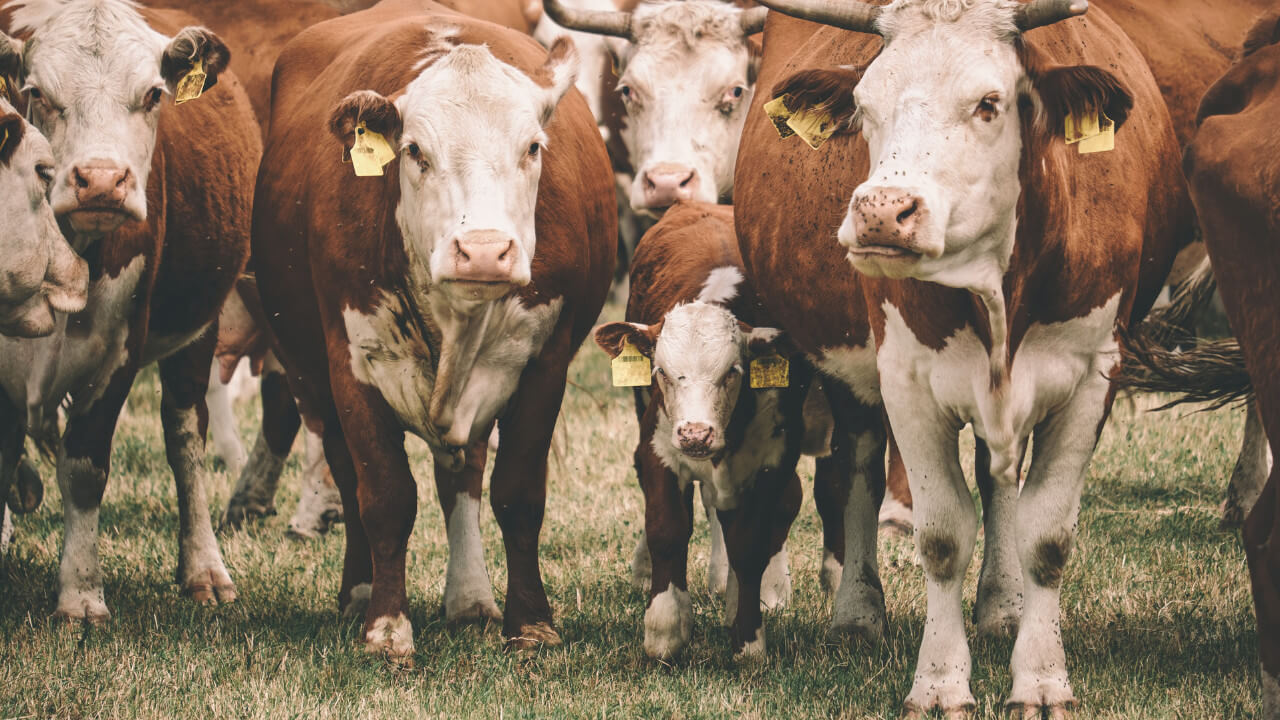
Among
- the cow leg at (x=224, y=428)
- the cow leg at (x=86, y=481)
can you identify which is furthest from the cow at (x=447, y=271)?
the cow leg at (x=224, y=428)

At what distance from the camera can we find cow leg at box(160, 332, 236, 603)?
665 centimetres

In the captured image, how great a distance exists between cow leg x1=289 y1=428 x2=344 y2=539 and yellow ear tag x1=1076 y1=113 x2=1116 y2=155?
4.51m

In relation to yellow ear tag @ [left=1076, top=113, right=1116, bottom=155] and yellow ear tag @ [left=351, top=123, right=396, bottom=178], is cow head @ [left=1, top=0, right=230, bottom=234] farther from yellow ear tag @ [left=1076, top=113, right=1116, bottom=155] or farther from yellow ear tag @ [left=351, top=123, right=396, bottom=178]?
yellow ear tag @ [left=1076, top=113, right=1116, bottom=155]

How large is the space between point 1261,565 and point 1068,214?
3.57 ft

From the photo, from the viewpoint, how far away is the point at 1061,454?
4.62 m

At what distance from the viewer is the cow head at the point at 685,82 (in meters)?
7.95

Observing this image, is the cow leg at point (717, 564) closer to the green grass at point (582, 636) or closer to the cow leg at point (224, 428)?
the green grass at point (582, 636)

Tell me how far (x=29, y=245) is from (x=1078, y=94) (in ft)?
10.6

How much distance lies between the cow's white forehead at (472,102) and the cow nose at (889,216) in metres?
1.49

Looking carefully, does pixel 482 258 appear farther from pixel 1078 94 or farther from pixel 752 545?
pixel 1078 94

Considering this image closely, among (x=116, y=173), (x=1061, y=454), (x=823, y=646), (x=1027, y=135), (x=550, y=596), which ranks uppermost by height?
(x=1027, y=135)

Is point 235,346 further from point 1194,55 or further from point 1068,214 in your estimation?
point 1068,214

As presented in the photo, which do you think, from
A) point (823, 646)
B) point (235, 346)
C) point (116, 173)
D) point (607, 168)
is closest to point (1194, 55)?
point (607, 168)

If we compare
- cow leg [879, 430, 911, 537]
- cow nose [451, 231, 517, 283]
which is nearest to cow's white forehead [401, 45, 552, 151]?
cow nose [451, 231, 517, 283]
